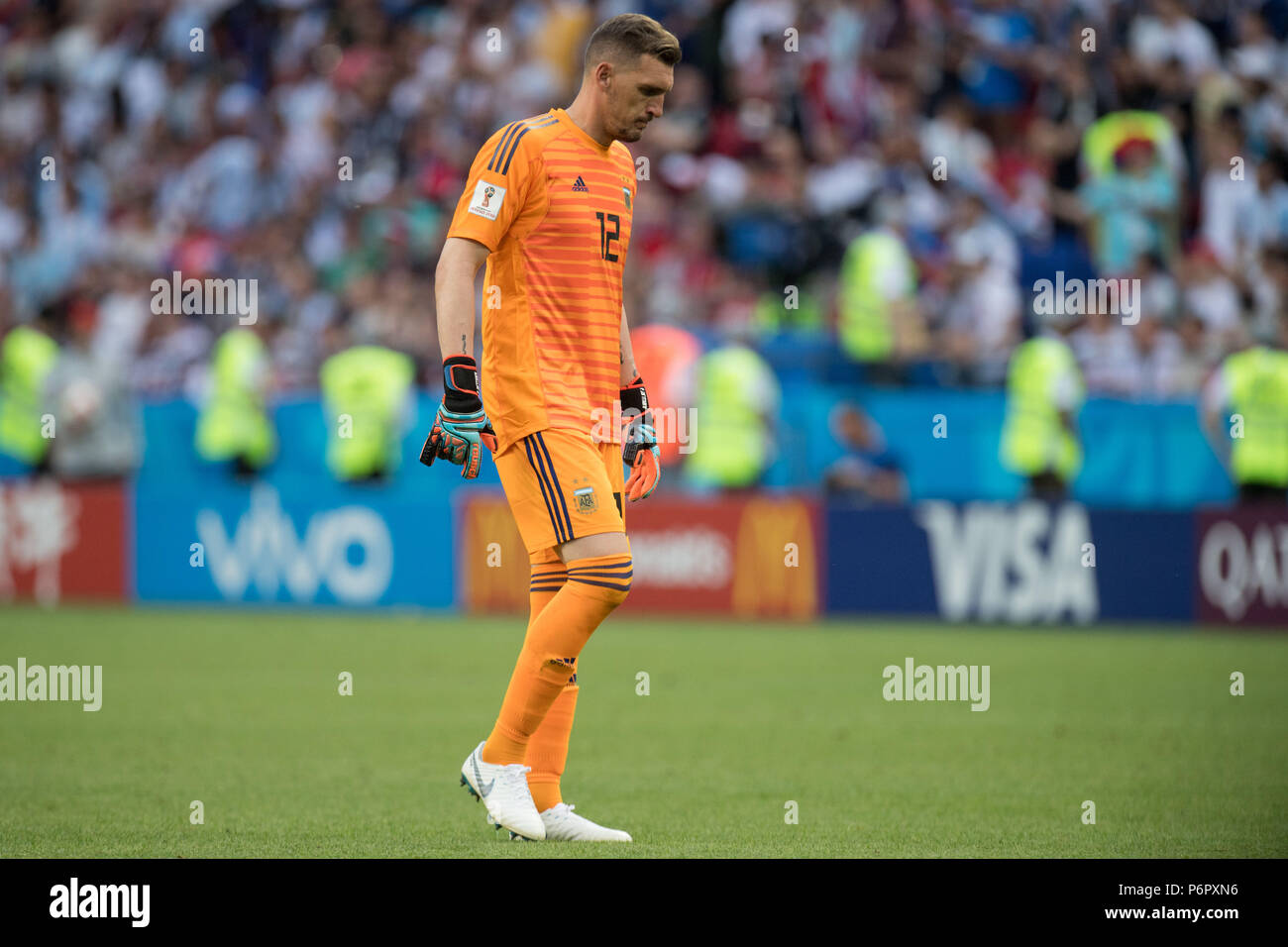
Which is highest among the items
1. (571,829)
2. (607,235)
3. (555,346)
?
(607,235)

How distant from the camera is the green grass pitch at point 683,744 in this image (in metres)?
6.71

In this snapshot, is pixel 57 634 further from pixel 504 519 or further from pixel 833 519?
pixel 833 519

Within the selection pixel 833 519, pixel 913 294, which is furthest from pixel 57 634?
pixel 913 294

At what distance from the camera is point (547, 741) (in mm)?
6734

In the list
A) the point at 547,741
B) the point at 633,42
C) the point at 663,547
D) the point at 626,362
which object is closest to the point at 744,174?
the point at 663,547

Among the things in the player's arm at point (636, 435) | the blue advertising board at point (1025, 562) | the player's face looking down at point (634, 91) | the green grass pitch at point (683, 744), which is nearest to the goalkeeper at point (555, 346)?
the player's face looking down at point (634, 91)

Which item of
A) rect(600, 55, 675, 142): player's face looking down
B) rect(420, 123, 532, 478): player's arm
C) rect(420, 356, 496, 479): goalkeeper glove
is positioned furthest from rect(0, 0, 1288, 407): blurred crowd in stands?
rect(420, 356, 496, 479): goalkeeper glove

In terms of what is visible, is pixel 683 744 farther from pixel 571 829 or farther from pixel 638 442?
pixel 571 829

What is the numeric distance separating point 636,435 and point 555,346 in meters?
0.70

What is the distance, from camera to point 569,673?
653 cm

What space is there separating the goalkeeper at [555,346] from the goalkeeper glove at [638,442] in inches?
11.0

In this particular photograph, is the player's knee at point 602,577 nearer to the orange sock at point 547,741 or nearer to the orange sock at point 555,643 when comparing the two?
the orange sock at point 555,643

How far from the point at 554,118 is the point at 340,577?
1032 centimetres

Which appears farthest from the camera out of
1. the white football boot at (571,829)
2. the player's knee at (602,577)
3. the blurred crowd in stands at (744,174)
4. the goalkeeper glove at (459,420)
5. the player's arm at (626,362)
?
the blurred crowd in stands at (744,174)
